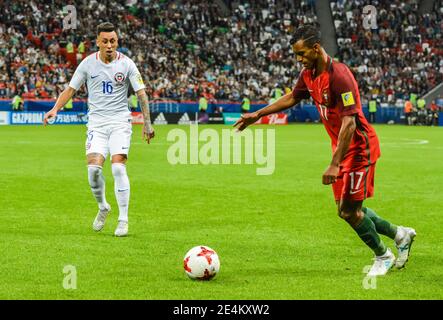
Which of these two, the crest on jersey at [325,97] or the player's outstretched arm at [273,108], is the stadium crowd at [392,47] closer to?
the player's outstretched arm at [273,108]

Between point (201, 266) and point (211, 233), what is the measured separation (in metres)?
3.15

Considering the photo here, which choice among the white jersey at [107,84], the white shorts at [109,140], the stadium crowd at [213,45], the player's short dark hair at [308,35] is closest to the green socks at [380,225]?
the player's short dark hair at [308,35]

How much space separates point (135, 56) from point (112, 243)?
4243 cm

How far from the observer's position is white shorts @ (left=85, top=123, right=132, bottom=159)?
36.2ft

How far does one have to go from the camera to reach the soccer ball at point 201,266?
7.82 meters

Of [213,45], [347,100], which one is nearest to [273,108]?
[347,100]

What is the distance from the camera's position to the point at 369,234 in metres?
8.36

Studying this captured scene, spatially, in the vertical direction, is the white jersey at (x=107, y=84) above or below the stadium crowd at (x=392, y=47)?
below

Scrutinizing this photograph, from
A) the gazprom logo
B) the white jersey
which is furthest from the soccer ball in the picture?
the gazprom logo

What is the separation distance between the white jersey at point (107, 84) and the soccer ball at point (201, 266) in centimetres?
372

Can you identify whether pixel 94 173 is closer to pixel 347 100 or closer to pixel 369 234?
pixel 369 234

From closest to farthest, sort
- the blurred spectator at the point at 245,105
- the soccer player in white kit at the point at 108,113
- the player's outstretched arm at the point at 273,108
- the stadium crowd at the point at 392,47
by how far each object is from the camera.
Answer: the player's outstretched arm at the point at 273,108 → the soccer player in white kit at the point at 108,113 → the blurred spectator at the point at 245,105 → the stadium crowd at the point at 392,47

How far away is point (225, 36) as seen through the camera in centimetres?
5788
